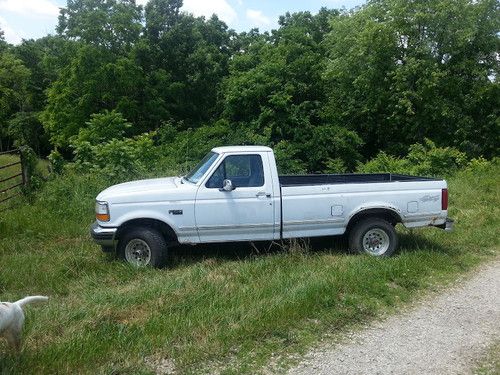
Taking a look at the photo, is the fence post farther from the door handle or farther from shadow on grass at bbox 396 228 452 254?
shadow on grass at bbox 396 228 452 254

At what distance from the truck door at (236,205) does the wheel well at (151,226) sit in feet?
1.39

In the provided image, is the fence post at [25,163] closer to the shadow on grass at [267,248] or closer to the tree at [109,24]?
the shadow on grass at [267,248]

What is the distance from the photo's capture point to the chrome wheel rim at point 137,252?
7230 millimetres

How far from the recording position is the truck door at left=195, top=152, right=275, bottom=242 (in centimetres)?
729

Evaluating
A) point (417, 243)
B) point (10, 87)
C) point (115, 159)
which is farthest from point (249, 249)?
point (10, 87)

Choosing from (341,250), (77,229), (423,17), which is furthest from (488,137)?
(77,229)

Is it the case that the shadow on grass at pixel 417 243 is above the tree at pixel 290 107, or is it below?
below

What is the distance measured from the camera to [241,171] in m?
7.55

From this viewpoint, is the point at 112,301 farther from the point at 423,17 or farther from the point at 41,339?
the point at 423,17

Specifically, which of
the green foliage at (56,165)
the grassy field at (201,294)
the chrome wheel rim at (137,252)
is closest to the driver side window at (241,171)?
the grassy field at (201,294)

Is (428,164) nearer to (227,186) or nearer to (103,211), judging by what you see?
(227,186)

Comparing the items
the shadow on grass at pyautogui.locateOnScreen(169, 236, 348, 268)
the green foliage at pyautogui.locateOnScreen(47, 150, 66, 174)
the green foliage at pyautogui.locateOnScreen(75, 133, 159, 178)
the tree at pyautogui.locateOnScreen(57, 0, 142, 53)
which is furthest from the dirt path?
the tree at pyautogui.locateOnScreen(57, 0, 142, 53)

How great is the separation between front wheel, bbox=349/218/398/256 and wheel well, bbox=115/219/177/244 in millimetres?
2669

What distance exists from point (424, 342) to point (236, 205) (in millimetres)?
3233
